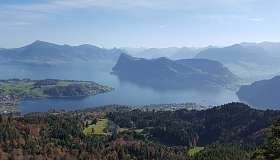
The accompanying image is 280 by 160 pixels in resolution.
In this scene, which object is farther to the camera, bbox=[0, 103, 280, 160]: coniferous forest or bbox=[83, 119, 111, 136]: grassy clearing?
bbox=[83, 119, 111, 136]: grassy clearing

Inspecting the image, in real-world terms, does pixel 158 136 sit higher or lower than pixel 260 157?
lower

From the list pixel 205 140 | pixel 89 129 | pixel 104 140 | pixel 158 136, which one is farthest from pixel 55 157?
pixel 205 140

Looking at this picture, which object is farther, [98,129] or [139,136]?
[98,129]

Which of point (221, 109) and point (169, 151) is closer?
point (169, 151)

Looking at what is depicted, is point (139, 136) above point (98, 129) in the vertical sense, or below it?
below

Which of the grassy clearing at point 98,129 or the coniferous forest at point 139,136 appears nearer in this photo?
the coniferous forest at point 139,136

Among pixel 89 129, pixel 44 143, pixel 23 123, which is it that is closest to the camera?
pixel 44 143

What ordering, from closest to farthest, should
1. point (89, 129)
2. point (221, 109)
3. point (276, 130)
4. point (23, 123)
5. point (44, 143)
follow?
1. point (276, 130)
2. point (44, 143)
3. point (23, 123)
4. point (89, 129)
5. point (221, 109)

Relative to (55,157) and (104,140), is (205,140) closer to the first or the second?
(104,140)
